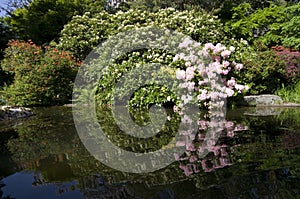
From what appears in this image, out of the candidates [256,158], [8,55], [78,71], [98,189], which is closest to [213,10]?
[78,71]

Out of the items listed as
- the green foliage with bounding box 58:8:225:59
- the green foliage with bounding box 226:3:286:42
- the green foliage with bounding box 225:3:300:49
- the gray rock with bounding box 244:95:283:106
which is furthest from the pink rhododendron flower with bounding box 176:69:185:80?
the green foliage with bounding box 226:3:286:42

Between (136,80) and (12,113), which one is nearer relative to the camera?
(12,113)

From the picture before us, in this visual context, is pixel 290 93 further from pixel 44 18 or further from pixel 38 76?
pixel 44 18

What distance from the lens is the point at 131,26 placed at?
26.1ft

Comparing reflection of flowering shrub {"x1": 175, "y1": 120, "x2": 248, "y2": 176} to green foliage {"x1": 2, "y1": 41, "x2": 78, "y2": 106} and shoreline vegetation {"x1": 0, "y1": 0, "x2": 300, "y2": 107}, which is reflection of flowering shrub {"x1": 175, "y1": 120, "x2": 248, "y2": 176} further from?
green foliage {"x1": 2, "y1": 41, "x2": 78, "y2": 106}

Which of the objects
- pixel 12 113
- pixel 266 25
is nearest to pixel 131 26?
pixel 12 113

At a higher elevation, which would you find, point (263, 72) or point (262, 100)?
point (263, 72)

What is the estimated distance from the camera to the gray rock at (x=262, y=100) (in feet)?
20.4

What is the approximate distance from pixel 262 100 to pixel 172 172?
4664 millimetres

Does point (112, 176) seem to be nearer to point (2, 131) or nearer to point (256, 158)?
point (256, 158)

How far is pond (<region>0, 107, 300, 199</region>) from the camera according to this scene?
1846mm

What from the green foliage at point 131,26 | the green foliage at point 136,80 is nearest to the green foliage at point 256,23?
the green foliage at point 131,26

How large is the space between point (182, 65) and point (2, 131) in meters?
3.64

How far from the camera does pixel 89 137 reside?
3.65 meters
